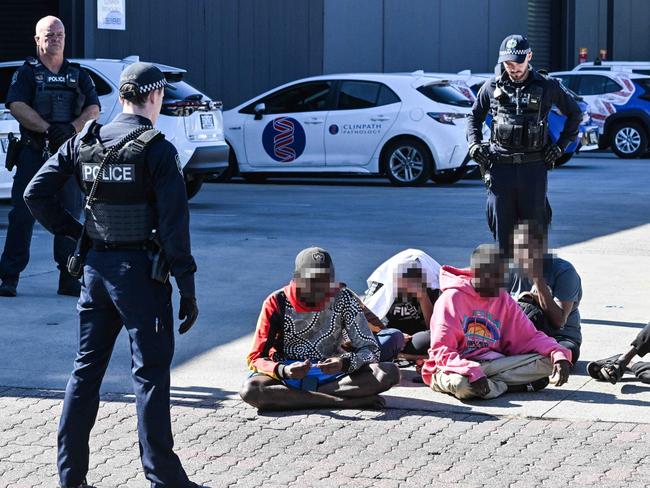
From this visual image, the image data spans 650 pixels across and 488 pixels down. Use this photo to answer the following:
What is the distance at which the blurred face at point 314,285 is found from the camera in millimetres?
6383

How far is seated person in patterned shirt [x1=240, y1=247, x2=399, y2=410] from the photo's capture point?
21.0 feet

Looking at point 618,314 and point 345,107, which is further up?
point 345,107

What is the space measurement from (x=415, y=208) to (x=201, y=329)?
7.39m

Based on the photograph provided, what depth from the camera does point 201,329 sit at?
8.41 m

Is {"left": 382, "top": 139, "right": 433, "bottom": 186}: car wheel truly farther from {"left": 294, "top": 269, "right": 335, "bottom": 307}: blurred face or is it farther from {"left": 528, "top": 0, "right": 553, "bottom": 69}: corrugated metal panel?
{"left": 528, "top": 0, "right": 553, "bottom": 69}: corrugated metal panel

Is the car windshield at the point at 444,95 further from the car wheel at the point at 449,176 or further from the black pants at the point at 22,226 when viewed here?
the black pants at the point at 22,226

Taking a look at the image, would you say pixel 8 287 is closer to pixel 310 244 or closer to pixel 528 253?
pixel 310 244

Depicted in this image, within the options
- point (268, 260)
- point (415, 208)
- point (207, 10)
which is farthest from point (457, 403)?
point (207, 10)

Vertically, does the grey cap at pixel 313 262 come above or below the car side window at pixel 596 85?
below

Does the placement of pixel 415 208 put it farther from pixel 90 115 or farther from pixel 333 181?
pixel 90 115

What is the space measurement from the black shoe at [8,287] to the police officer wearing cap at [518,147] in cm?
336

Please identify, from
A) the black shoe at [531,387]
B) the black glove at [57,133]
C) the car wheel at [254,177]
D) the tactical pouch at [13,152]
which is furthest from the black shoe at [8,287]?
the car wheel at [254,177]

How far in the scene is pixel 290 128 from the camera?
1891 cm

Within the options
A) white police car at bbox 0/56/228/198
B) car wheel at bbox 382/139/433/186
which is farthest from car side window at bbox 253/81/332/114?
white police car at bbox 0/56/228/198
